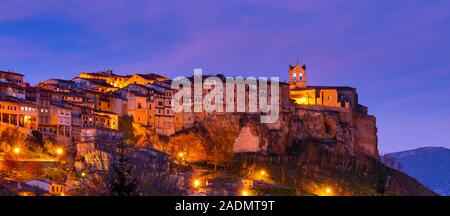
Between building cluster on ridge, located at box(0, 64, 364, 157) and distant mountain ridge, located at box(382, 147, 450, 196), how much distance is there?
45841mm

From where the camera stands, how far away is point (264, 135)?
185 feet

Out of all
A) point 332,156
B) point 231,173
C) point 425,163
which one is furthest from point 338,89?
point 425,163

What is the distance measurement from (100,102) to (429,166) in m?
80.3

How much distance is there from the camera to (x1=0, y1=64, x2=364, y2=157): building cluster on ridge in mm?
46281

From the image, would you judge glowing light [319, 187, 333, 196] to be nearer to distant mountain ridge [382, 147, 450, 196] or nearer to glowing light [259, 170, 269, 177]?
glowing light [259, 170, 269, 177]

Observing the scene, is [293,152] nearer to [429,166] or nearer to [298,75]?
[298,75]

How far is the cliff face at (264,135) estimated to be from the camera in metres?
53.7

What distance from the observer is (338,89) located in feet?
222

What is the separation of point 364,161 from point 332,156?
5.43 m

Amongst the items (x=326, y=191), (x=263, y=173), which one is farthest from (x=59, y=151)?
(x=326, y=191)

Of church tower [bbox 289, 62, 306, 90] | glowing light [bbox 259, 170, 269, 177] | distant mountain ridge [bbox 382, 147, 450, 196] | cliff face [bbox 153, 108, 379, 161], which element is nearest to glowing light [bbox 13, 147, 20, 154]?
cliff face [bbox 153, 108, 379, 161]

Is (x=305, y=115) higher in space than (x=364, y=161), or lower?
higher

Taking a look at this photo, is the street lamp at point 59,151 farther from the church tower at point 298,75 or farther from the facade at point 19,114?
the church tower at point 298,75
